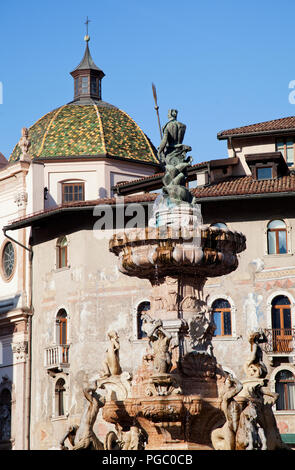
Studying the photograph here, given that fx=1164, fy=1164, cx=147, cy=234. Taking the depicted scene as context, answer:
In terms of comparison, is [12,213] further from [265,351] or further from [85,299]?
[265,351]

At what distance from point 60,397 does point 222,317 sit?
23.2 ft

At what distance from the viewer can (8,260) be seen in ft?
157

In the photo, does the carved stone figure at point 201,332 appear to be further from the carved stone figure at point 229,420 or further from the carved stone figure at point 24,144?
the carved stone figure at point 24,144

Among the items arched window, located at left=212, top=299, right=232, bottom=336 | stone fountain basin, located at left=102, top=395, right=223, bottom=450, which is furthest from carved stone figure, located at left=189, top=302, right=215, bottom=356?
arched window, located at left=212, top=299, right=232, bottom=336

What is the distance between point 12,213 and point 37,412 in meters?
8.92

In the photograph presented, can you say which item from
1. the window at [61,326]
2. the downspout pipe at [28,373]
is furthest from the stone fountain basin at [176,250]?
the downspout pipe at [28,373]

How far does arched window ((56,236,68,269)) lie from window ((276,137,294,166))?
926 cm

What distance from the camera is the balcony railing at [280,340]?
3912 centimetres

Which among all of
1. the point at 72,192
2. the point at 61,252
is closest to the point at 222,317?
the point at 61,252

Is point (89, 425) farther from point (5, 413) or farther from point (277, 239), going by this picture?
point (5, 413)

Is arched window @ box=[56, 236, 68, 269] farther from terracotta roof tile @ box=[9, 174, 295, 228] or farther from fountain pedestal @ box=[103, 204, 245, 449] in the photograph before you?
fountain pedestal @ box=[103, 204, 245, 449]

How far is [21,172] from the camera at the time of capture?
48.3 m

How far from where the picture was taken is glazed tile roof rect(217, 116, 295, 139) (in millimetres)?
45625
